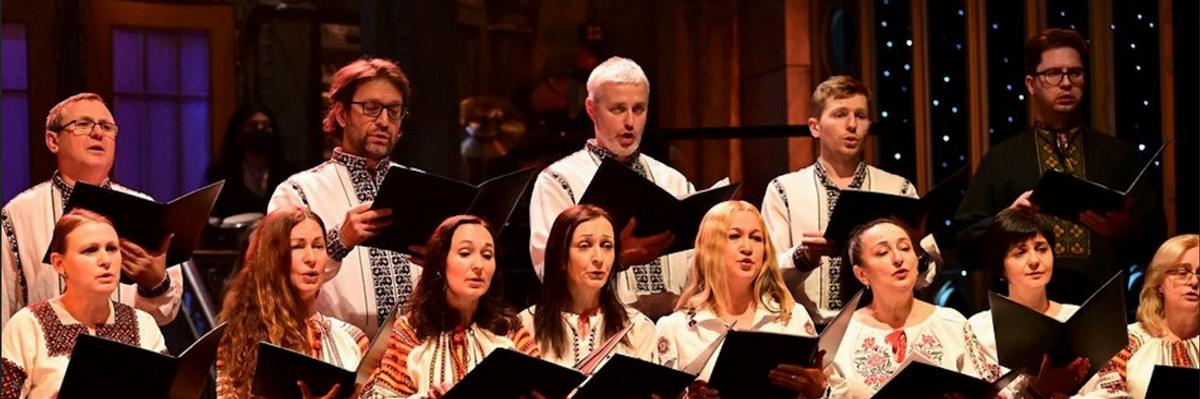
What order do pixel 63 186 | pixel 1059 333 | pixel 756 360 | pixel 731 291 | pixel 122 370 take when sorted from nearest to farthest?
1. pixel 122 370
2. pixel 756 360
3. pixel 1059 333
4. pixel 63 186
5. pixel 731 291

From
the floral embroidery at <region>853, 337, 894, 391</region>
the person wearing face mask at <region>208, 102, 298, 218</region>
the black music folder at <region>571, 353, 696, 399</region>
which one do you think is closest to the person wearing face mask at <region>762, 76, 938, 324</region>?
the floral embroidery at <region>853, 337, 894, 391</region>

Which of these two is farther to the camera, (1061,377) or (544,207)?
(544,207)

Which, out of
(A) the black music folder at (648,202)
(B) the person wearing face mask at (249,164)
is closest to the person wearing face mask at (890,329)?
(A) the black music folder at (648,202)

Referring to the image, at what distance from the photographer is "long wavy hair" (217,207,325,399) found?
401 centimetres

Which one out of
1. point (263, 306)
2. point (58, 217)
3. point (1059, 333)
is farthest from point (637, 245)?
point (58, 217)

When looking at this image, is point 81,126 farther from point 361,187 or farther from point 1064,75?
point 1064,75

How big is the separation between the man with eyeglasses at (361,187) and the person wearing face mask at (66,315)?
51cm

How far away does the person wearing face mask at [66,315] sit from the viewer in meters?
3.84

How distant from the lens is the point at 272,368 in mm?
3670

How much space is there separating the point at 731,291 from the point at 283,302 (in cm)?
99

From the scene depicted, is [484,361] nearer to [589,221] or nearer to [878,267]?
[589,221]

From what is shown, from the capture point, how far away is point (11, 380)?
3.82 metres

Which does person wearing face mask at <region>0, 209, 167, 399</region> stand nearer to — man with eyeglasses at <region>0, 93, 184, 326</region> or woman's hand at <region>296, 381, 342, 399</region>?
man with eyeglasses at <region>0, 93, 184, 326</region>

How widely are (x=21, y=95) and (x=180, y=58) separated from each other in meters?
0.77
